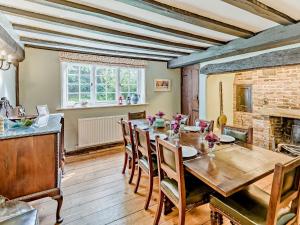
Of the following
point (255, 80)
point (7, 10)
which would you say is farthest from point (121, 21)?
point (255, 80)

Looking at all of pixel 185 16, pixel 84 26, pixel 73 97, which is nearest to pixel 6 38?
pixel 84 26

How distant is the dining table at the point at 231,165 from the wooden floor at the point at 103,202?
733 millimetres

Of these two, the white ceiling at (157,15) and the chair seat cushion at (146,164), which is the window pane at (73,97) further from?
the chair seat cushion at (146,164)

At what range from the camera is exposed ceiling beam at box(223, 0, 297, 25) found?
181 cm

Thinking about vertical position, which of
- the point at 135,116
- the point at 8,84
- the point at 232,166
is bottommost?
the point at 232,166

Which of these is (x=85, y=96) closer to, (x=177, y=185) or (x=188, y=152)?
(x=188, y=152)

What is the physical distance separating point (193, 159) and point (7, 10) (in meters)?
2.37

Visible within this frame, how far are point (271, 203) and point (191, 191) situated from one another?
0.67m

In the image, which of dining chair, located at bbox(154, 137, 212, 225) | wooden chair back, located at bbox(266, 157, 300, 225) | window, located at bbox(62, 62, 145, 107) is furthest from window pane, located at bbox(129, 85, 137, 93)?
wooden chair back, located at bbox(266, 157, 300, 225)

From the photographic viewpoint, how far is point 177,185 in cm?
183

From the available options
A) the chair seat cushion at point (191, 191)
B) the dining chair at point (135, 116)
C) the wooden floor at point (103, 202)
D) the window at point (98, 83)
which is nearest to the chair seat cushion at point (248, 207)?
the chair seat cushion at point (191, 191)

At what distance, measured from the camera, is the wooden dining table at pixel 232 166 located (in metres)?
1.40

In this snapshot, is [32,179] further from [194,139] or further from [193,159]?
[194,139]

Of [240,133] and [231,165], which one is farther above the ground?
[240,133]
